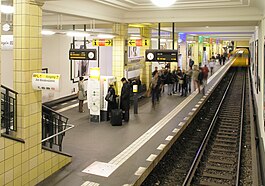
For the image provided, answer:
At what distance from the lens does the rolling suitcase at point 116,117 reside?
11.1 metres

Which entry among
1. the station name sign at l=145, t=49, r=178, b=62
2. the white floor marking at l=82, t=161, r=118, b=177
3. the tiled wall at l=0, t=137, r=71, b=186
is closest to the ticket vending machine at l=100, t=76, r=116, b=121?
the station name sign at l=145, t=49, r=178, b=62

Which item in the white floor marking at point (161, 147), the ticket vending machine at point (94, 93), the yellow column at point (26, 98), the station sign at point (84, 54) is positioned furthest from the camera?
the station sign at point (84, 54)

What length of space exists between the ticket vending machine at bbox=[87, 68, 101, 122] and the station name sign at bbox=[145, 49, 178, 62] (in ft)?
6.90

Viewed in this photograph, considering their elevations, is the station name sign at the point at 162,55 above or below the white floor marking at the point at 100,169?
above

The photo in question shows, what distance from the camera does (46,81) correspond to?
19.6 ft

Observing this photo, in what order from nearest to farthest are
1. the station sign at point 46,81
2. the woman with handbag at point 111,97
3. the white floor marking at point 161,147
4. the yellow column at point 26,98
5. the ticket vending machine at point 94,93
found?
the yellow column at point 26,98, the station sign at point 46,81, the white floor marking at point 161,147, the woman with handbag at point 111,97, the ticket vending machine at point 94,93

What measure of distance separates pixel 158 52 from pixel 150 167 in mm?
5622

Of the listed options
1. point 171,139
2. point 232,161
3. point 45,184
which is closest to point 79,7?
point 171,139

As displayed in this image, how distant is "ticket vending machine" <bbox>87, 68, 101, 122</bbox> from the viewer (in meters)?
11.5

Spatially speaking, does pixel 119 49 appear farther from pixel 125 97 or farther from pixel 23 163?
pixel 23 163

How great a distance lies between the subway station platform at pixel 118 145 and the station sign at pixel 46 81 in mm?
1886

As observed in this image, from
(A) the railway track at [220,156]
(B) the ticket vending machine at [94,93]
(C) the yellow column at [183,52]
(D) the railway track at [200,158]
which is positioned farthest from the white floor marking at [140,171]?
(C) the yellow column at [183,52]

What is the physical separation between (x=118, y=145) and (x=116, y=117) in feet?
7.23

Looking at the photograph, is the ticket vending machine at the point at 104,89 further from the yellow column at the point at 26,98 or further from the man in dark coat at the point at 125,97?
the yellow column at the point at 26,98
